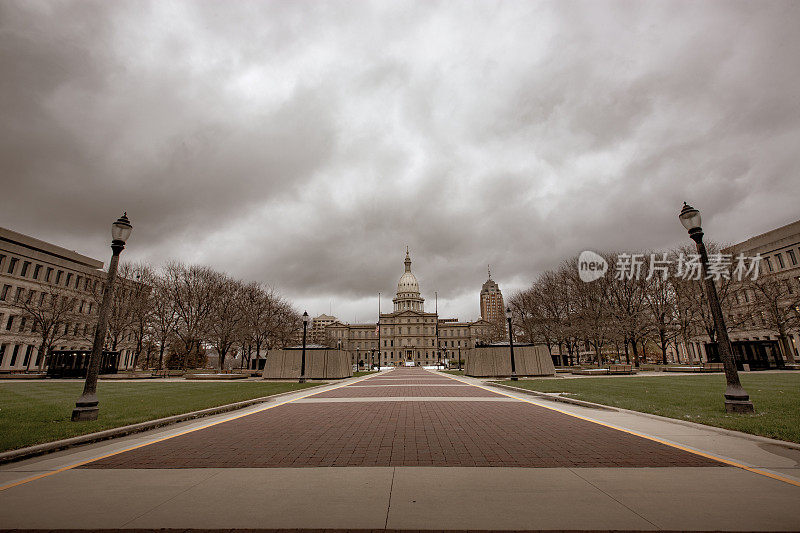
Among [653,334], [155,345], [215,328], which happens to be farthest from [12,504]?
[653,334]

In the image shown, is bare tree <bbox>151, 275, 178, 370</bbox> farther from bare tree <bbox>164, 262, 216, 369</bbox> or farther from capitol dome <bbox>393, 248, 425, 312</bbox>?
capitol dome <bbox>393, 248, 425, 312</bbox>

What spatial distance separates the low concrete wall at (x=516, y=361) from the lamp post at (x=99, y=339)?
88.8ft

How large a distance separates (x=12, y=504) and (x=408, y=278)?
16459 centimetres

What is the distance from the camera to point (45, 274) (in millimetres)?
57219

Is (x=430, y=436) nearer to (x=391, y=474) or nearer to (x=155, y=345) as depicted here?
(x=391, y=474)

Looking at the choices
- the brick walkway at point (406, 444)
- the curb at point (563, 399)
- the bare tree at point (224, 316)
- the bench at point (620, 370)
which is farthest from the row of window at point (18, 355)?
the bench at point (620, 370)

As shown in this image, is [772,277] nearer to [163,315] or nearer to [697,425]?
[697,425]

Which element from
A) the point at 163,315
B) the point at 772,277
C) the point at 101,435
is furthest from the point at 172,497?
the point at 772,277

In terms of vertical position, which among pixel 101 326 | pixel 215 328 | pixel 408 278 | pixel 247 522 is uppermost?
pixel 408 278

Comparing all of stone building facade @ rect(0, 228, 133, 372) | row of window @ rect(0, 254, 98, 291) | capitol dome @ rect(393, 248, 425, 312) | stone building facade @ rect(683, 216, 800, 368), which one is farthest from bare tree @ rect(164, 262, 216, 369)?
capitol dome @ rect(393, 248, 425, 312)

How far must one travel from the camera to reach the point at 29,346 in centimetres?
5253

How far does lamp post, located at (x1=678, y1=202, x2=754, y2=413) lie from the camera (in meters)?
9.77

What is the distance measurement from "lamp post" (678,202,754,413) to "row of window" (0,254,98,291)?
58.1 m

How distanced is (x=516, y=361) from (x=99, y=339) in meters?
27.5
